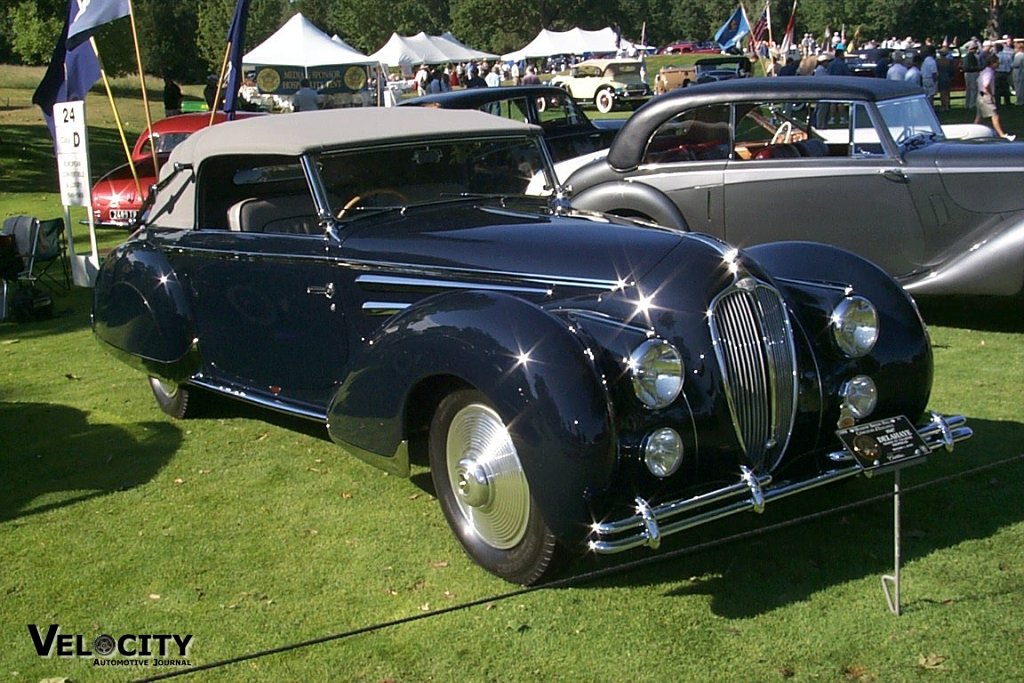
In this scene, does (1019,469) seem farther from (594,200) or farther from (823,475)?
(594,200)

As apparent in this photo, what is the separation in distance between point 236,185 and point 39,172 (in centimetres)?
1824

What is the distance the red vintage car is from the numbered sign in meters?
2.41

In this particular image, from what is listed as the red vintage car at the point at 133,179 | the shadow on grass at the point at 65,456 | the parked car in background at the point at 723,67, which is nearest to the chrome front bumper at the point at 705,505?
the shadow on grass at the point at 65,456

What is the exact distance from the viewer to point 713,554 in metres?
4.52

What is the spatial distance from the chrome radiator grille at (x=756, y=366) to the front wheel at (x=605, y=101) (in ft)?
118

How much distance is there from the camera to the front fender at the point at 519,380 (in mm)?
3775

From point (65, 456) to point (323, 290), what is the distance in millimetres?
2109

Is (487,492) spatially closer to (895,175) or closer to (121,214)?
(895,175)

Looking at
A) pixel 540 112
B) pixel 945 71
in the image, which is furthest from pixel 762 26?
pixel 540 112

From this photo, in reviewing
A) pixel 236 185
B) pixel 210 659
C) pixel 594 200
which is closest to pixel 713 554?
pixel 210 659

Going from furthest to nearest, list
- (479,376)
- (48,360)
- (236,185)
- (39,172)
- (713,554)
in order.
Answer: (39,172) < (48,360) < (236,185) < (713,554) < (479,376)

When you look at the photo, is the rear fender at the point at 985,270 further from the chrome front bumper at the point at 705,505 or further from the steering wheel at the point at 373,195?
the steering wheel at the point at 373,195

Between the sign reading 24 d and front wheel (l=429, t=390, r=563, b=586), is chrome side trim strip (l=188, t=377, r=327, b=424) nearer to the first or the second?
front wheel (l=429, t=390, r=563, b=586)

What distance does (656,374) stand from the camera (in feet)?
12.9
